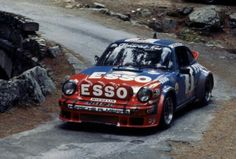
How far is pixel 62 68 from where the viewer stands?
1558 centimetres

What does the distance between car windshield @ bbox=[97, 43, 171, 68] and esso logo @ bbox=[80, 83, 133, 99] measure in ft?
4.21

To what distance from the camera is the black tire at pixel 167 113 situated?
10755mm

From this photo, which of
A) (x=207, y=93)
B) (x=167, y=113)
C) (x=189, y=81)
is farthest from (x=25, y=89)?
(x=207, y=93)

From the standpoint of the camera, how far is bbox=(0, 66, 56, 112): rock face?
1150cm

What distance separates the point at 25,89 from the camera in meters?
12.0

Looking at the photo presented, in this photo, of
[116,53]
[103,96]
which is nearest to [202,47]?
[116,53]

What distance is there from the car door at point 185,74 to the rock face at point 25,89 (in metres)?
2.92

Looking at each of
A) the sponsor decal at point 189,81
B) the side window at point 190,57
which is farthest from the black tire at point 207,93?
the sponsor decal at point 189,81

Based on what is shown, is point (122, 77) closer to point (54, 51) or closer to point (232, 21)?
point (54, 51)

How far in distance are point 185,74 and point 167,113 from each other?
1.37 m

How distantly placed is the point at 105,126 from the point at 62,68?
4797 mm

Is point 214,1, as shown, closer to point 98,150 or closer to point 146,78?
point 146,78

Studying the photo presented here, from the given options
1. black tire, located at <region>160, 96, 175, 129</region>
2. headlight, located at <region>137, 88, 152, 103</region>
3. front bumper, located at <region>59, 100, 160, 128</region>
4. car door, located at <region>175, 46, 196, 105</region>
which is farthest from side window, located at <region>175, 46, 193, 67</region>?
front bumper, located at <region>59, 100, 160, 128</region>

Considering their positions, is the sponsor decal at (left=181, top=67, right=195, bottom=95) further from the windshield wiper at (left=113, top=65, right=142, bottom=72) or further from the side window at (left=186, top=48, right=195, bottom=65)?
the windshield wiper at (left=113, top=65, right=142, bottom=72)
